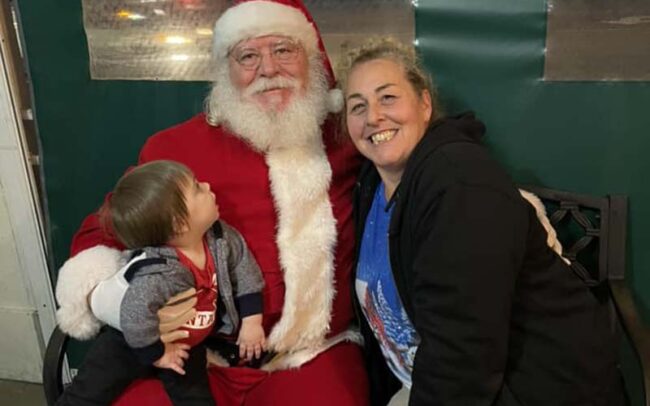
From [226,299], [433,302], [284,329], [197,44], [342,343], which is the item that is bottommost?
[342,343]

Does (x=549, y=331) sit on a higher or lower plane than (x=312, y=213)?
lower

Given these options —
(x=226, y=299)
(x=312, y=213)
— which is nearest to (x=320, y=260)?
(x=312, y=213)

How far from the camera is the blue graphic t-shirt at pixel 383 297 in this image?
138 centimetres

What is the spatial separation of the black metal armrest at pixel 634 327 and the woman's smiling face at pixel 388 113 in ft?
2.30

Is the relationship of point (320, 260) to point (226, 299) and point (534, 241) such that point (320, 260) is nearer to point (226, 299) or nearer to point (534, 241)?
point (226, 299)

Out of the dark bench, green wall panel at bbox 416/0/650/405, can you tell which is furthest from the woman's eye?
the dark bench

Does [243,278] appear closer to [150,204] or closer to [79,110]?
[150,204]

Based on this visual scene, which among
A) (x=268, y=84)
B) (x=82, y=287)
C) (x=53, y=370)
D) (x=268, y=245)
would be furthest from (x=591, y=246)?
(x=53, y=370)

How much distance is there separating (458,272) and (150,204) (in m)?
0.68

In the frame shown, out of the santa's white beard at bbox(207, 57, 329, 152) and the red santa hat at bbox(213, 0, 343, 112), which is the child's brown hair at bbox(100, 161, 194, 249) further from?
the red santa hat at bbox(213, 0, 343, 112)

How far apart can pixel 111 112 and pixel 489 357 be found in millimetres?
1548

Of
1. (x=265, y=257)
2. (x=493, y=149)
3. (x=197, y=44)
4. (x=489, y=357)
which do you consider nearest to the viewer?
(x=489, y=357)

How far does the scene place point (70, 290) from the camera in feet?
4.94

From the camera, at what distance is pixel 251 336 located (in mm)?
1527
